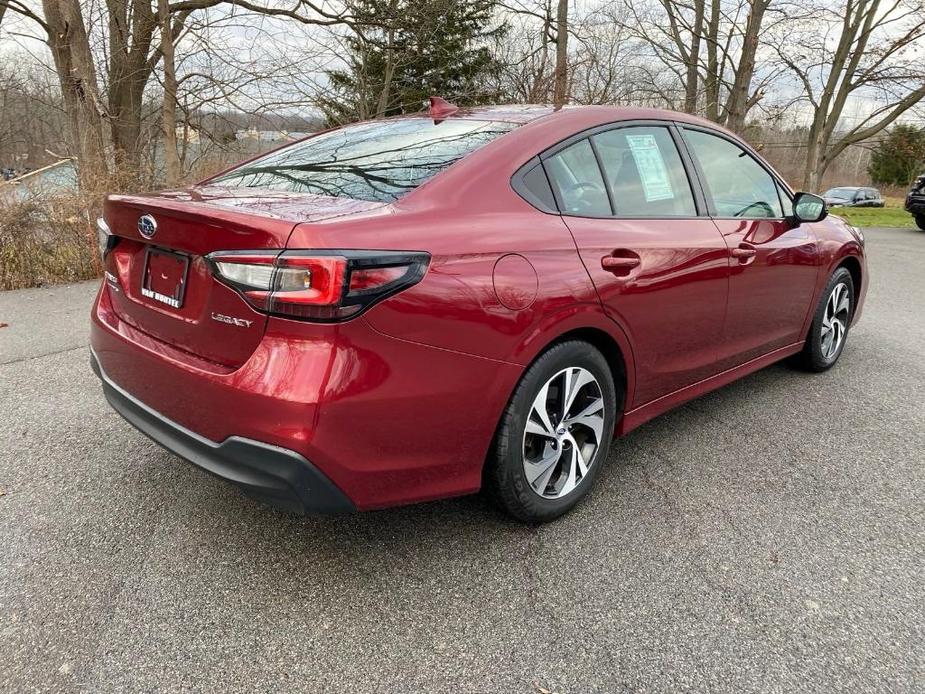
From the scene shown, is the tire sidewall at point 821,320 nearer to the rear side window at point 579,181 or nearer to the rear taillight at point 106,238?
the rear side window at point 579,181

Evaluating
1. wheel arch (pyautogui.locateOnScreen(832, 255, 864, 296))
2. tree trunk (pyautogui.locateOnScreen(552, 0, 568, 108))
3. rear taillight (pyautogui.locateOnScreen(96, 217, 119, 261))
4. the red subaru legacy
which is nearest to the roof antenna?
the red subaru legacy

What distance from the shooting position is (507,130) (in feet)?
8.22

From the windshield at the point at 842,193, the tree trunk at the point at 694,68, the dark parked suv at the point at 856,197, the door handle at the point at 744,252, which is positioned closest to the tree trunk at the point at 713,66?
the tree trunk at the point at 694,68

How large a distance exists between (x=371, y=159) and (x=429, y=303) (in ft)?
2.85

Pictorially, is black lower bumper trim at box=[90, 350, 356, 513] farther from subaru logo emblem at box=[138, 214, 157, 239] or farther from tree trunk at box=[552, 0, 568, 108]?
tree trunk at box=[552, 0, 568, 108]

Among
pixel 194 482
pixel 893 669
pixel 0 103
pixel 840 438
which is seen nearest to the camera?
pixel 893 669

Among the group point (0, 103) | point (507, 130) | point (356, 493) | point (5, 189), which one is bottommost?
point (356, 493)

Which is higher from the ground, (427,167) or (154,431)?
(427,167)

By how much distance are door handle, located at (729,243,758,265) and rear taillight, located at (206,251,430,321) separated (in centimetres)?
199

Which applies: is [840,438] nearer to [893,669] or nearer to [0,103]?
[893,669]

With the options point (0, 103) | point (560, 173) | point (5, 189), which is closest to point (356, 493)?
point (560, 173)

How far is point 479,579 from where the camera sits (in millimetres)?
2197

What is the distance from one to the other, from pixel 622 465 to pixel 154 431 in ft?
6.58

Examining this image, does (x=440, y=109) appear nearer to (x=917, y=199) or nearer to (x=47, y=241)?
(x=47, y=241)
